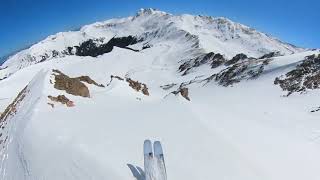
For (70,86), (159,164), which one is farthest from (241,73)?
(159,164)

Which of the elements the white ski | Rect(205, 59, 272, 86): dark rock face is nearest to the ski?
the white ski

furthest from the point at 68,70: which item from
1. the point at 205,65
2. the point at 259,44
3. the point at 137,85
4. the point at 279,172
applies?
the point at 279,172

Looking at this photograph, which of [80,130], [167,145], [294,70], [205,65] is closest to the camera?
[167,145]

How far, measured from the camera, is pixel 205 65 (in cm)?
11262

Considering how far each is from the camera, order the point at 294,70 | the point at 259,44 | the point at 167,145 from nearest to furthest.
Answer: the point at 167,145 < the point at 294,70 < the point at 259,44

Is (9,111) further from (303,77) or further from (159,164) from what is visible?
(303,77)

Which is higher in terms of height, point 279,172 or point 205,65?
point 205,65

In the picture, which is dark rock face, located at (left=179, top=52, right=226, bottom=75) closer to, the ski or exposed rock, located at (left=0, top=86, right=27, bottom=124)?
exposed rock, located at (left=0, top=86, right=27, bottom=124)

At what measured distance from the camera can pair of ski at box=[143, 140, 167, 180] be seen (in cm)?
1228

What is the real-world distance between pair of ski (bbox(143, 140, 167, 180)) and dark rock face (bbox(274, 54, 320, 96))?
4483 cm

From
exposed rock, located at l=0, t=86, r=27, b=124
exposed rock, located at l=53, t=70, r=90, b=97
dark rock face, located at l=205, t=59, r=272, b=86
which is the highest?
dark rock face, located at l=205, t=59, r=272, b=86

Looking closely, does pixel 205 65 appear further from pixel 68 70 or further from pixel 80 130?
pixel 80 130

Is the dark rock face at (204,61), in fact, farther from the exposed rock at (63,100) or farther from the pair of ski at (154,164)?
the pair of ski at (154,164)

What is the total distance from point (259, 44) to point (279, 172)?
6633 inches
